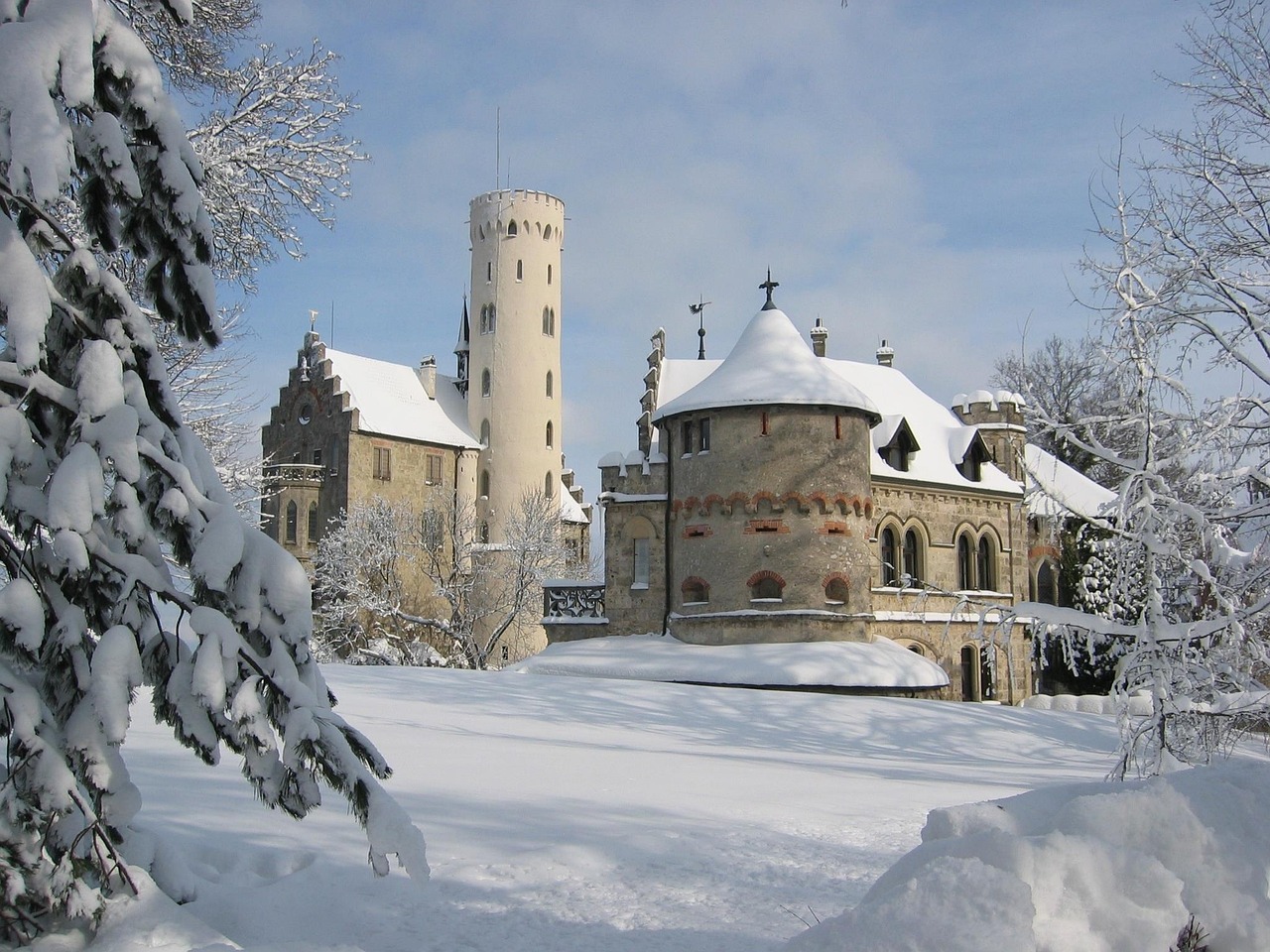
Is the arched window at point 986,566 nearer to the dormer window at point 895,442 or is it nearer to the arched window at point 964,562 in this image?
the arched window at point 964,562

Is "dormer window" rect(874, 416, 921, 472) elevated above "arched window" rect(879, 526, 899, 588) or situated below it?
above

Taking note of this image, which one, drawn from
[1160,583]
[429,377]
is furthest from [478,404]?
[1160,583]

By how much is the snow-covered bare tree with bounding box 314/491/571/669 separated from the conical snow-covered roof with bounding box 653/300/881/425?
1515cm

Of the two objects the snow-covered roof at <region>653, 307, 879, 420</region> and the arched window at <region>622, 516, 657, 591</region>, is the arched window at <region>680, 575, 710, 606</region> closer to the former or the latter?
the arched window at <region>622, 516, 657, 591</region>

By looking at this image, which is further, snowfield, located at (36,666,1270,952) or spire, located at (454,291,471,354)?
spire, located at (454,291,471,354)

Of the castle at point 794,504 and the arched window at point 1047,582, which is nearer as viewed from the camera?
the castle at point 794,504

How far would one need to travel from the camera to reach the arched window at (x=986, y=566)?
33000 mm

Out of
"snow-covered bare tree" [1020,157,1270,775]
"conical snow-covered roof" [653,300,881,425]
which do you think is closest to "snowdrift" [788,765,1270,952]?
"snow-covered bare tree" [1020,157,1270,775]

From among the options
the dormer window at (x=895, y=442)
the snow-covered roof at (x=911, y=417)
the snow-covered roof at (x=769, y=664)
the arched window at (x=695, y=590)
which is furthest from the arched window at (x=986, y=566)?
the arched window at (x=695, y=590)

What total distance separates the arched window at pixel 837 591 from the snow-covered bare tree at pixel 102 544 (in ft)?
72.0

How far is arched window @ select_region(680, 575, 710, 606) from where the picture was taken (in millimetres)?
27078

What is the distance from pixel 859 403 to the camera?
26625mm

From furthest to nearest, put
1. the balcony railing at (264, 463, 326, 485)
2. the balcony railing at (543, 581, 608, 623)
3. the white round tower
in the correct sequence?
the white round tower < the balcony railing at (264, 463, 326, 485) < the balcony railing at (543, 581, 608, 623)

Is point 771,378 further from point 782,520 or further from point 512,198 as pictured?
point 512,198
